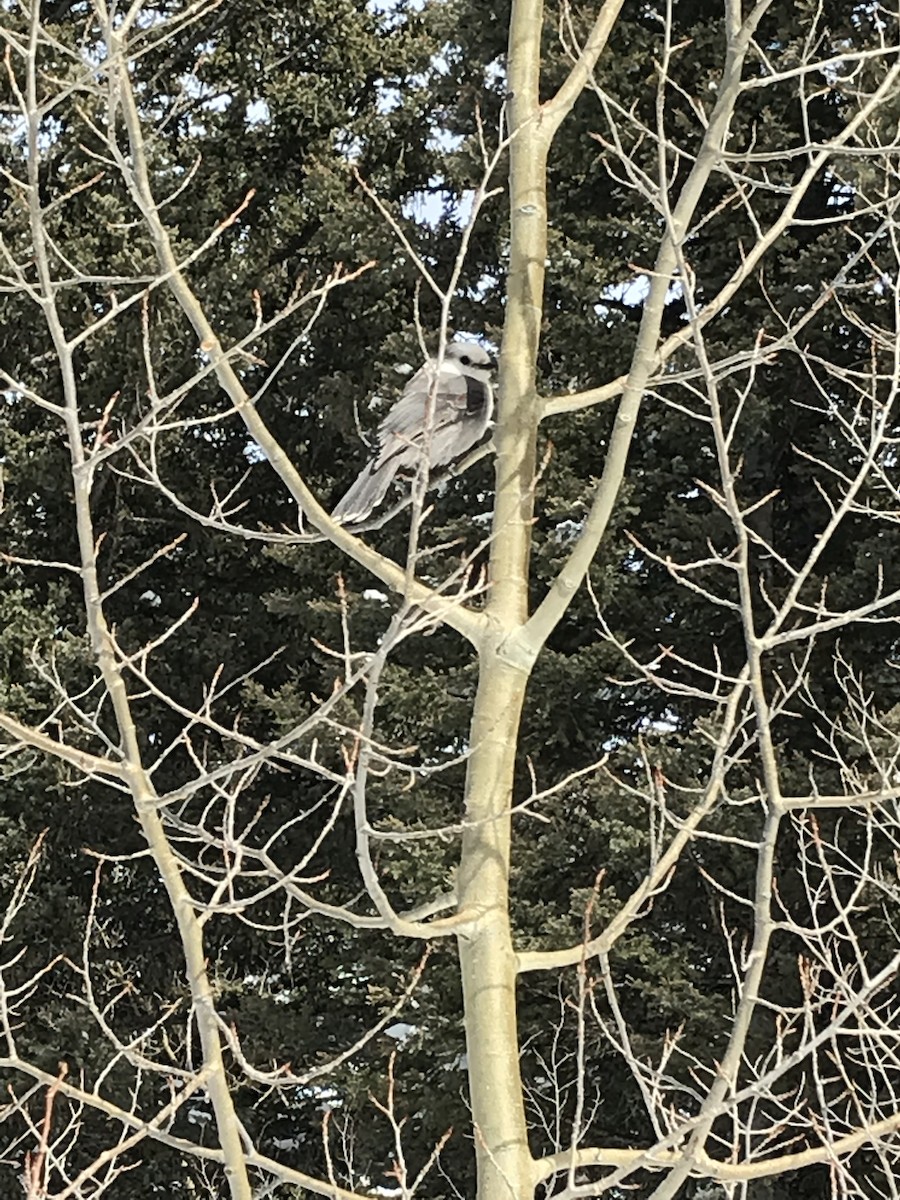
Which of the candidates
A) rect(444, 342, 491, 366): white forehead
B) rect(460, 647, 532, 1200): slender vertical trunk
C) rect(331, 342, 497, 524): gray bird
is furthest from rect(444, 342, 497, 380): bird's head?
rect(460, 647, 532, 1200): slender vertical trunk

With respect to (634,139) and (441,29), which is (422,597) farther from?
(441,29)

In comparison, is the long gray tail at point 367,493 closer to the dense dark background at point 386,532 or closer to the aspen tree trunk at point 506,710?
the aspen tree trunk at point 506,710

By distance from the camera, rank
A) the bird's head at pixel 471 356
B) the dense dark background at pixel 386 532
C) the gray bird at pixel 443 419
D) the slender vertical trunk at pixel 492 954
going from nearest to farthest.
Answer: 1. the slender vertical trunk at pixel 492 954
2. the gray bird at pixel 443 419
3. the bird's head at pixel 471 356
4. the dense dark background at pixel 386 532

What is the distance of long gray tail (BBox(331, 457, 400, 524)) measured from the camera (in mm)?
2594

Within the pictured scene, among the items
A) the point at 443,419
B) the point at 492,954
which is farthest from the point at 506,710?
the point at 443,419

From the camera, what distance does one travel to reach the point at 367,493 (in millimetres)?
2615

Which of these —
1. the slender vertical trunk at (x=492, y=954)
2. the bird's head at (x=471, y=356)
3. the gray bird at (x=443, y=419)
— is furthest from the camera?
the bird's head at (x=471, y=356)

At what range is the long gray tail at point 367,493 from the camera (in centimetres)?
259

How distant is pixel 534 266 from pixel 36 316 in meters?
7.33

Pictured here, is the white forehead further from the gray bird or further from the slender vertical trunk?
the slender vertical trunk

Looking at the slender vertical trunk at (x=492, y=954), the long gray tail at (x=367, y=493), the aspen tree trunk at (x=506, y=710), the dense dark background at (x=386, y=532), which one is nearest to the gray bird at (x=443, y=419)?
the long gray tail at (x=367, y=493)

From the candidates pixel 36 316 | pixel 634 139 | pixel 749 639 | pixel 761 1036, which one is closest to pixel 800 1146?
pixel 761 1036

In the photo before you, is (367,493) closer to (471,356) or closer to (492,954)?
(471,356)

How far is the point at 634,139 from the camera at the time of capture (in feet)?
23.2
